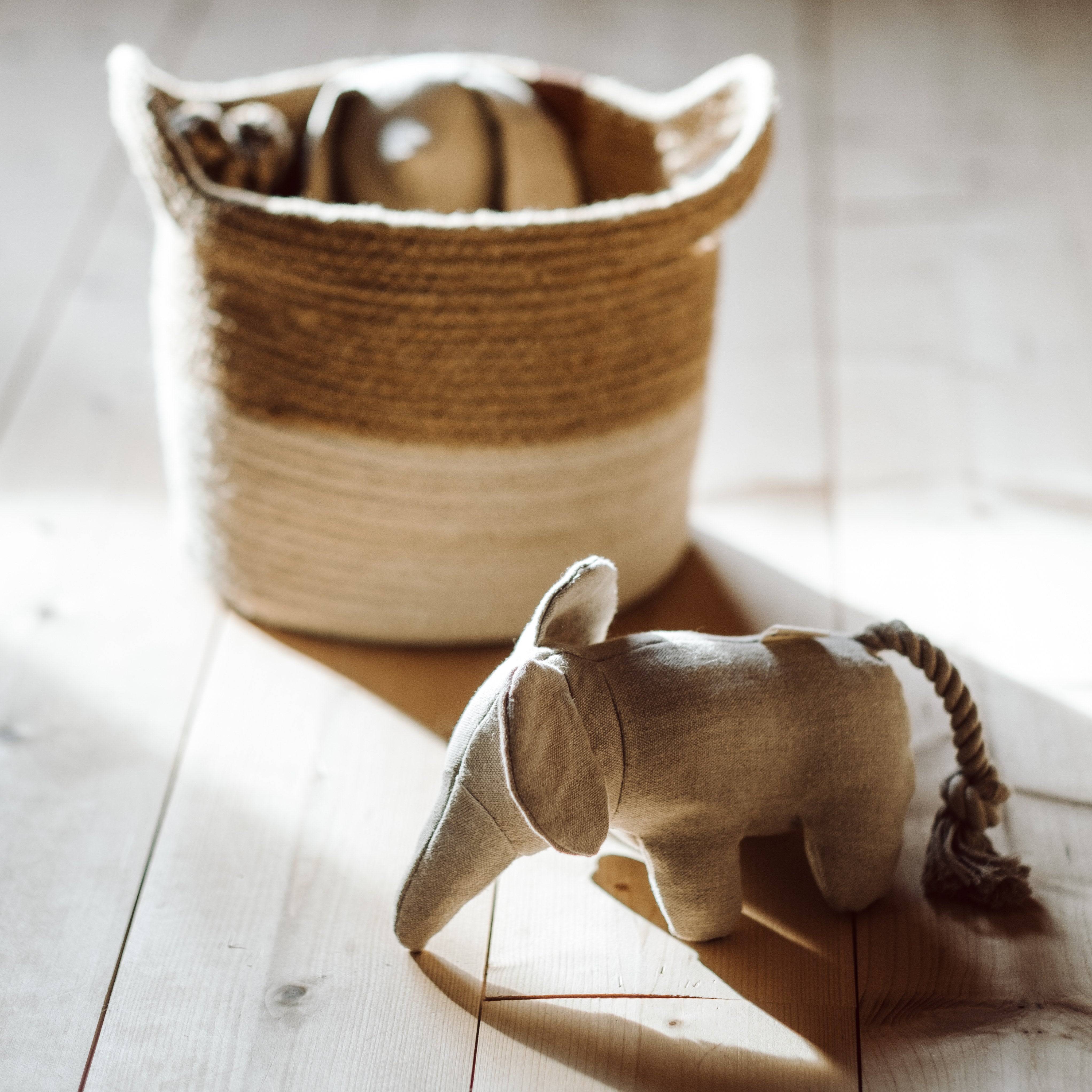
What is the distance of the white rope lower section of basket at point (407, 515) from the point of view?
97cm

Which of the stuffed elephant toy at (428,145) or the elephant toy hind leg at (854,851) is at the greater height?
the stuffed elephant toy at (428,145)

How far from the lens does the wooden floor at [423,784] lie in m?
0.77

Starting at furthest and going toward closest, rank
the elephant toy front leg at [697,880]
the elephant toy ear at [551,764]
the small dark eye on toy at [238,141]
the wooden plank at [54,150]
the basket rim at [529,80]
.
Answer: the wooden plank at [54,150]
the small dark eye on toy at [238,141]
the basket rim at [529,80]
the elephant toy front leg at [697,880]
the elephant toy ear at [551,764]

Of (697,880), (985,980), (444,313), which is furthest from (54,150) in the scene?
(985,980)

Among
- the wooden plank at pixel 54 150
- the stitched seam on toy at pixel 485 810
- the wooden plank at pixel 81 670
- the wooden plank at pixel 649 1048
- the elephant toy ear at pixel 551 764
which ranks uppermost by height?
the elephant toy ear at pixel 551 764

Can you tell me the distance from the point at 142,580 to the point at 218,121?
386 mm

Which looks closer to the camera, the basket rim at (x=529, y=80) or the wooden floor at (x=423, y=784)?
the wooden floor at (x=423, y=784)

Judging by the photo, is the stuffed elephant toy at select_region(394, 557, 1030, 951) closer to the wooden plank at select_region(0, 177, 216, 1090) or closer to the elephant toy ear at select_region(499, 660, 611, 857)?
the elephant toy ear at select_region(499, 660, 611, 857)

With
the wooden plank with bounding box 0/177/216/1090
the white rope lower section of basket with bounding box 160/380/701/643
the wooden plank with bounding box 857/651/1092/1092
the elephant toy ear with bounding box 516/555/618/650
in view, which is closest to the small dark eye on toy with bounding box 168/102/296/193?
the white rope lower section of basket with bounding box 160/380/701/643

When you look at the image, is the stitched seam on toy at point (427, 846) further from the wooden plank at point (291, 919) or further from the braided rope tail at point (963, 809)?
the braided rope tail at point (963, 809)

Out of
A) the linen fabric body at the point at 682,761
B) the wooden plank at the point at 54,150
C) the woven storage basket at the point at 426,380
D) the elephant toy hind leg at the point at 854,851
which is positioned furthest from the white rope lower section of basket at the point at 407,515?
the wooden plank at the point at 54,150

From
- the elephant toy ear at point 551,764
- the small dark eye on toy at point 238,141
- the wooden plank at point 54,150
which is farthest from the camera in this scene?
the wooden plank at point 54,150

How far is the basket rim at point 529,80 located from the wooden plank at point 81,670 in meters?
Result: 0.34

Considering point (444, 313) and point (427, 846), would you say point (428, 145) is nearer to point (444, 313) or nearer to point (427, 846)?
point (444, 313)
